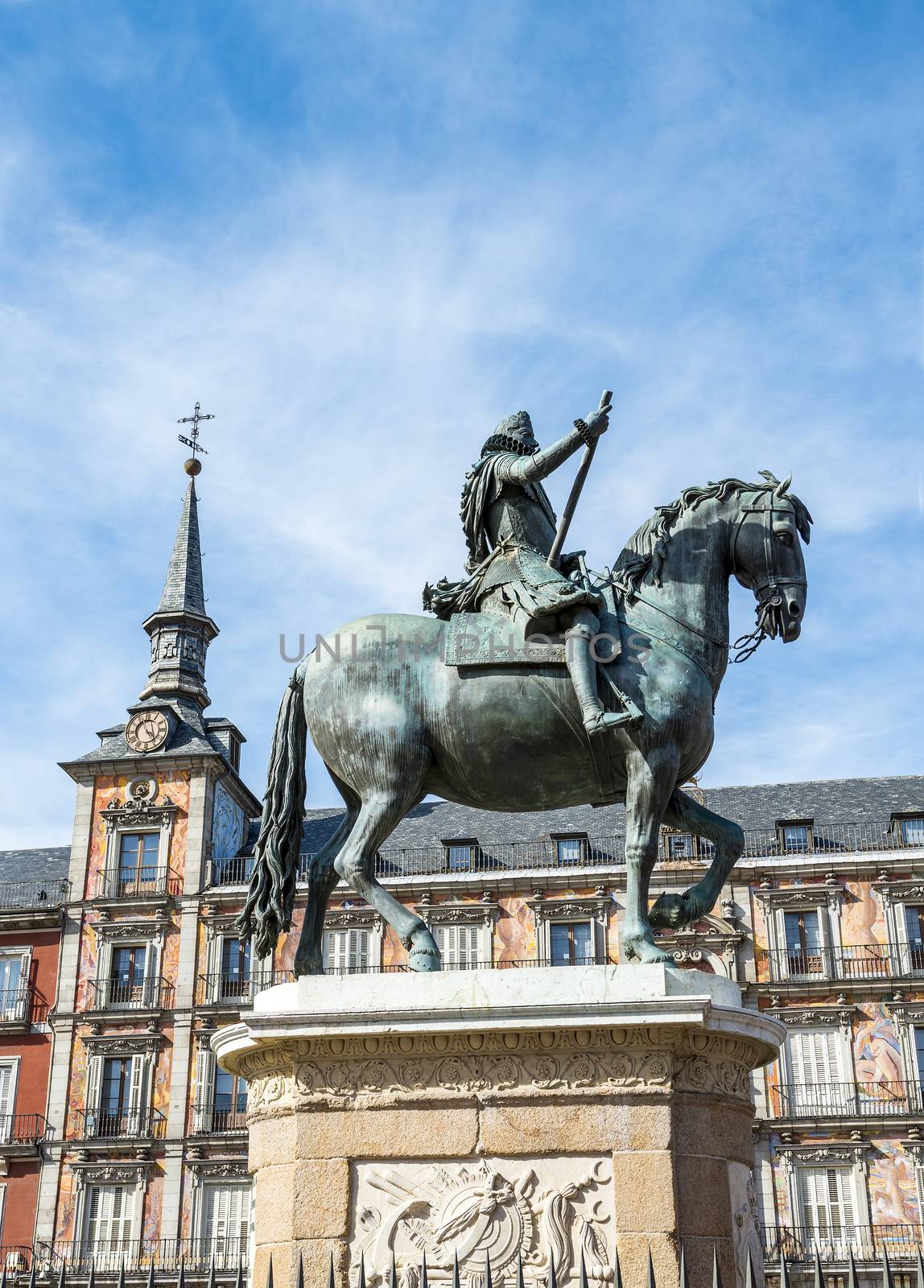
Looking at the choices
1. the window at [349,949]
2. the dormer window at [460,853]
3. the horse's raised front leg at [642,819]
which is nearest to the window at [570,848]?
the dormer window at [460,853]

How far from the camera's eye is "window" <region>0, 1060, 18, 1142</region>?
4219 cm

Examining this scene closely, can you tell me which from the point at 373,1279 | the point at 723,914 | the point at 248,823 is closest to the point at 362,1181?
the point at 373,1279

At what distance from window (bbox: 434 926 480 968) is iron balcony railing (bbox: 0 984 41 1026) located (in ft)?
39.1

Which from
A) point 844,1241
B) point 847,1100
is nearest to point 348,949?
point 847,1100

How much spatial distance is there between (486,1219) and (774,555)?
3844mm

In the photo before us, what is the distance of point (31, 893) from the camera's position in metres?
47.5

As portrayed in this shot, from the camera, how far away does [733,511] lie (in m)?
8.41

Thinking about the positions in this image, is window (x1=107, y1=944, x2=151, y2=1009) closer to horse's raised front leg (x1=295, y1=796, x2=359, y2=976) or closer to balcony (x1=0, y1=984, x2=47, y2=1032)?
balcony (x1=0, y1=984, x2=47, y2=1032)

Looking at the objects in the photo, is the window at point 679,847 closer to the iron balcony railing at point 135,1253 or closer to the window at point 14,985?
the iron balcony railing at point 135,1253

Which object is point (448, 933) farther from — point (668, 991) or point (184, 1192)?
point (668, 991)

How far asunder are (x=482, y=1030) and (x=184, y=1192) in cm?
3701

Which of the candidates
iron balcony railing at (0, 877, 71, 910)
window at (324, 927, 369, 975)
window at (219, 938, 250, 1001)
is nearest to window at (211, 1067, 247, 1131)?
window at (219, 938, 250, 1001)

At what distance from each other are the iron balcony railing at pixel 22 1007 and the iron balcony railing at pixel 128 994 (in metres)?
1.46

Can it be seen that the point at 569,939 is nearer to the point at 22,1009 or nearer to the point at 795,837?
the point at 795,837
